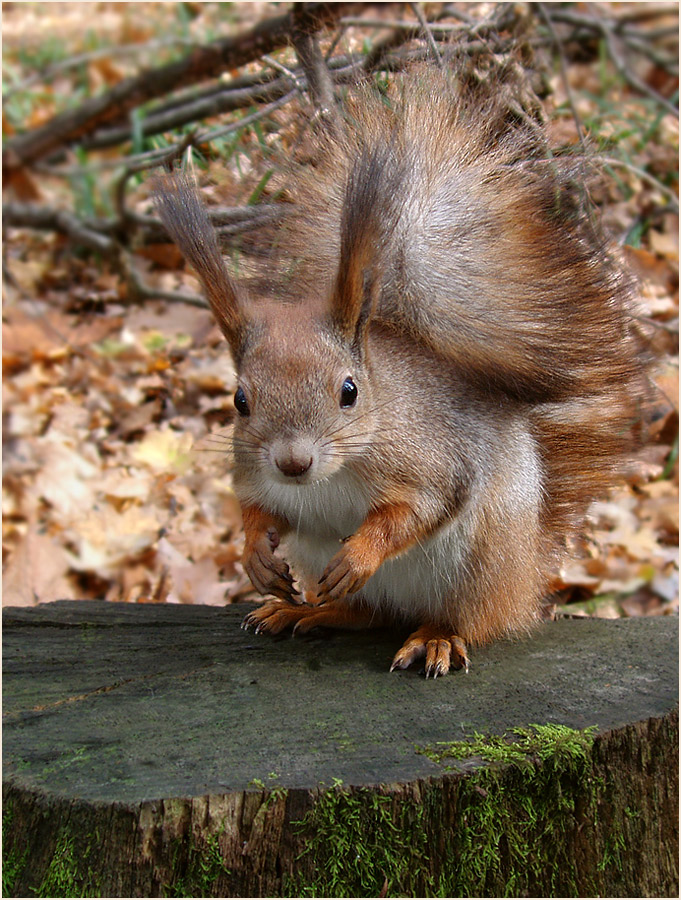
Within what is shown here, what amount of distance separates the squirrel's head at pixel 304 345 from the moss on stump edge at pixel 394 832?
0.58 meters

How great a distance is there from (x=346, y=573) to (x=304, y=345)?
444mm

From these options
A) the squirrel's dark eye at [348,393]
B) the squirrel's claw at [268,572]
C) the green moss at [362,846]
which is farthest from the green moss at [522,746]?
the squirrel's dark eye at [348,393]

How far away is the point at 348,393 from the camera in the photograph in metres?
1.79

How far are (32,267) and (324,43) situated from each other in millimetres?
3000

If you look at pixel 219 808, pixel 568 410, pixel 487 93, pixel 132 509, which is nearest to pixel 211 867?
pixel 219 808

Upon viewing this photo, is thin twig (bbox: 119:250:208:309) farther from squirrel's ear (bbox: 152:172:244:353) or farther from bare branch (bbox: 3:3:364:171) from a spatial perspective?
squirrel's ear (bbox: 152:172:244:353)

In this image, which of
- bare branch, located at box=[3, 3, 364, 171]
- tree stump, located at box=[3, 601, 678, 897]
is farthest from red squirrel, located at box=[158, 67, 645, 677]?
bare branch, located at box=[3, 3, 364, 171]

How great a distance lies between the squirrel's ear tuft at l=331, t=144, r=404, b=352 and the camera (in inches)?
66.6

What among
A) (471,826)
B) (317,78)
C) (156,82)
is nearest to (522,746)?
(471,826)

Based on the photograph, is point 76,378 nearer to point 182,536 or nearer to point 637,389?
point 182,536

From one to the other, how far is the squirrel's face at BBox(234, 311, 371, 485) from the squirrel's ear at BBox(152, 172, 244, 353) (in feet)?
0.22

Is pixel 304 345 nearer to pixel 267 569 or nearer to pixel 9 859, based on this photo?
pixel 267 569

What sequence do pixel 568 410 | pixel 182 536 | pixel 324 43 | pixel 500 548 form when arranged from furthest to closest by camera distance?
pixel 182 536, pixel 324 43, pixel 568 410, pixel 500 548

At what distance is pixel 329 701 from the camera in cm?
172
